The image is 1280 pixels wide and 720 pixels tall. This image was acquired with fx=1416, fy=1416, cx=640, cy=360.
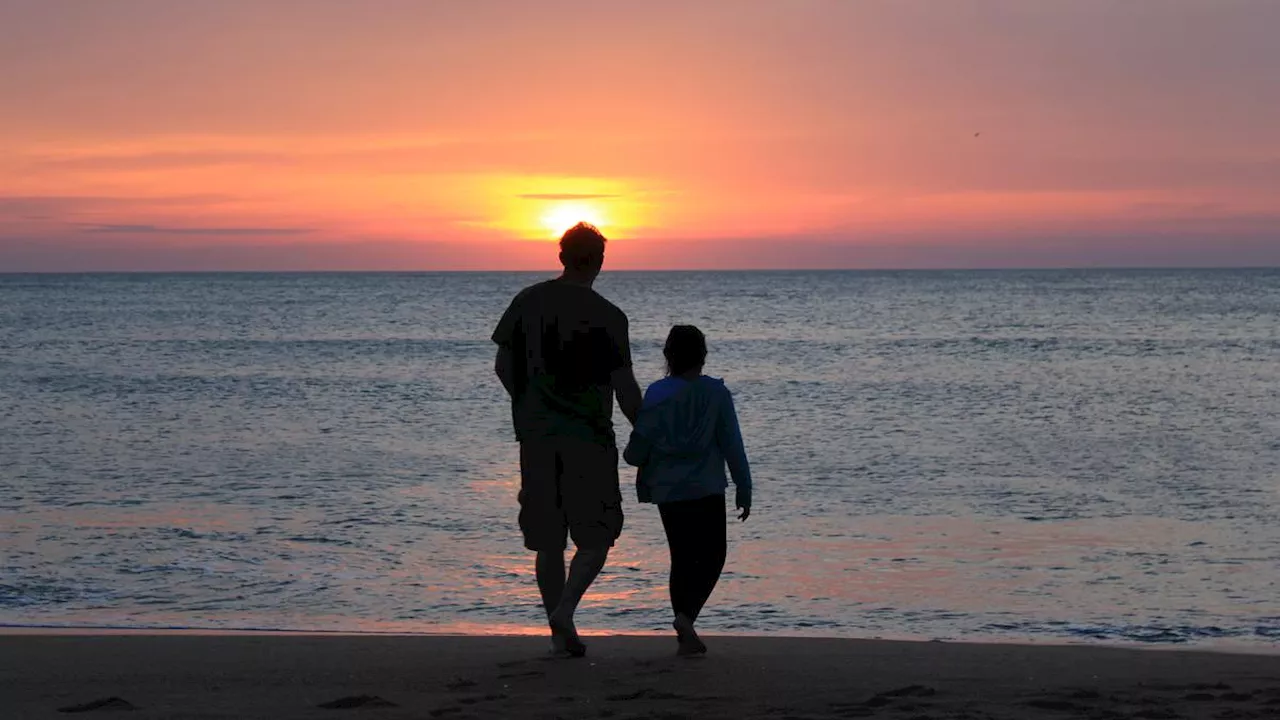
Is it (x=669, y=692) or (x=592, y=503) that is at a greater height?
(x=592, y=503)

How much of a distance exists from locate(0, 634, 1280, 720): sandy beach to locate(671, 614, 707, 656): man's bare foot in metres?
0.08

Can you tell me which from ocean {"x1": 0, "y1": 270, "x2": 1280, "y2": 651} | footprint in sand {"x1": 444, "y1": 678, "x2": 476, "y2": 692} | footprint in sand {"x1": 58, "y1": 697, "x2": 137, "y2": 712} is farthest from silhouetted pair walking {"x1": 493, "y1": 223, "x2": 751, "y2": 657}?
ocean {"x1": 0, "y1": 270, "x2": 1280, "y2": 651}

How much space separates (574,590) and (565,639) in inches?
10.0

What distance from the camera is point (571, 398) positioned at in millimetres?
5840

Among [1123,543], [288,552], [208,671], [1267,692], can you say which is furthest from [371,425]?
[1267,692]

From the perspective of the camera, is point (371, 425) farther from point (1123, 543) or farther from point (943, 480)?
point (1123, 543)

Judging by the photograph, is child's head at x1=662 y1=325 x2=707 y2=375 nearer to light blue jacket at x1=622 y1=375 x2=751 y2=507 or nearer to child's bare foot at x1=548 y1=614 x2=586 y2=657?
light blue jacket at x1=622 y1=375 x2=751 y2=507

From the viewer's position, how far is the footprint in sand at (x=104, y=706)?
5.16 meters

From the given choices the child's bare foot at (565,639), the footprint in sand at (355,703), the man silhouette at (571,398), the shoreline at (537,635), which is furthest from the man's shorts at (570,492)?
the shoreline at (537,635)

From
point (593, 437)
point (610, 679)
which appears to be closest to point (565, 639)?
point (610, 679)

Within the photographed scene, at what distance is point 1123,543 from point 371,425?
14.4 meters

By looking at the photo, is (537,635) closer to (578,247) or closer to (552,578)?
(552,578)

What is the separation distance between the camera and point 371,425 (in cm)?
2300

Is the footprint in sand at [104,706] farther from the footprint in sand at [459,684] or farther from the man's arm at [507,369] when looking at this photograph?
the man's arm at [507,369]
